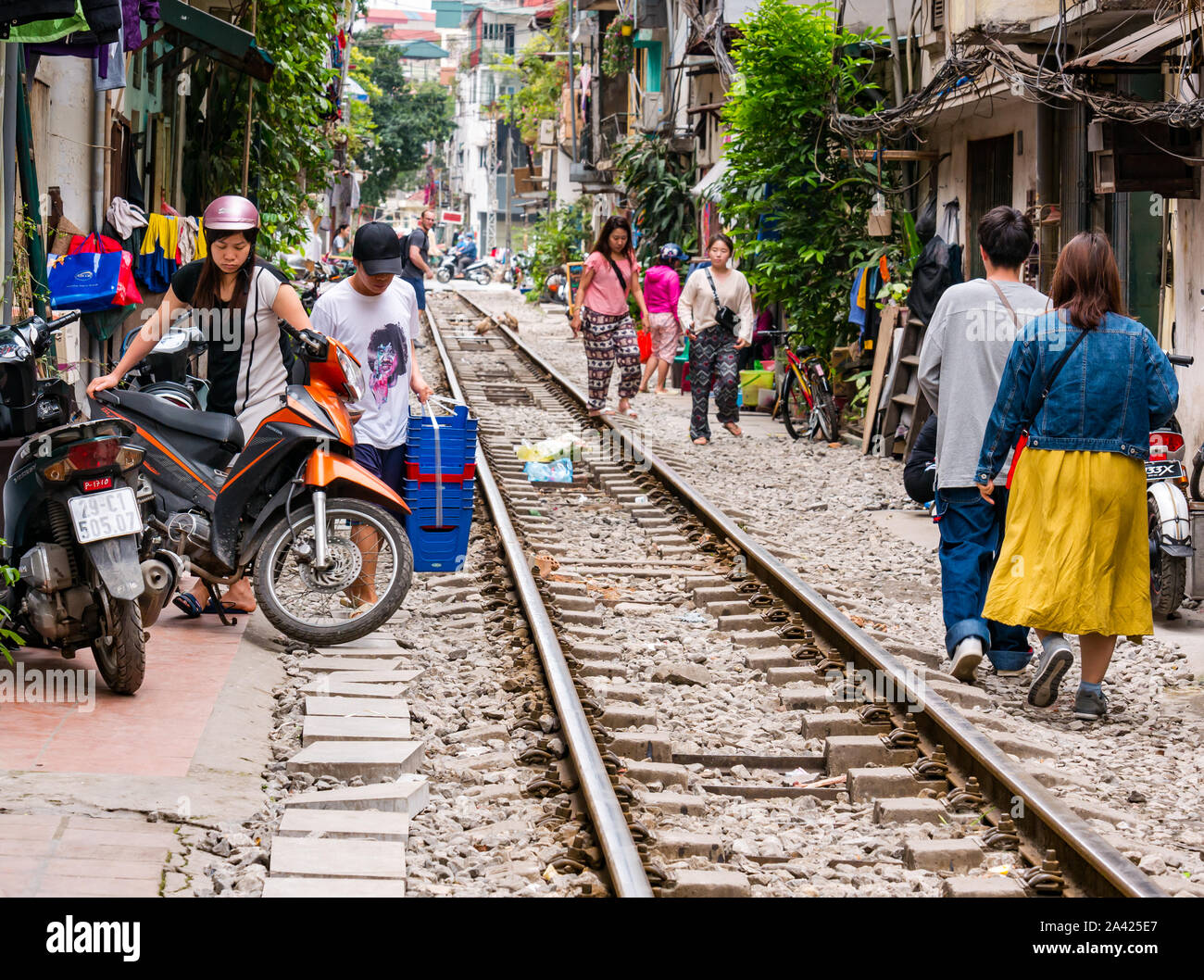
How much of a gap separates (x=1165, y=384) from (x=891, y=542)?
175 inches

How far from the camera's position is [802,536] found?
35.8 ft

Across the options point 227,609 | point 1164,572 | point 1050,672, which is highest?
point 1164,572

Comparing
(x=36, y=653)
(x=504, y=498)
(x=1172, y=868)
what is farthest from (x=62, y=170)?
(x=1172, y=868)

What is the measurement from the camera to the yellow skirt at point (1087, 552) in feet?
20.5

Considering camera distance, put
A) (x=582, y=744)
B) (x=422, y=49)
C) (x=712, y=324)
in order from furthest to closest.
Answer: (x=422, y=49), (x=712, y=324), (x=582, y=744)

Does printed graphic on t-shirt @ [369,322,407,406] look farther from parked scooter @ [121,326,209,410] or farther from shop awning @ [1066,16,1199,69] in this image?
shop awning @ [1066,16,1199,69]

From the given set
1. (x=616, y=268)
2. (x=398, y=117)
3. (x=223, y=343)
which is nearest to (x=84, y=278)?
(x=223, y=343)

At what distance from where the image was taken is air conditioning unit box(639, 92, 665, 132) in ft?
112

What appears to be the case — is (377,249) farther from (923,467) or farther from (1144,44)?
(1144,44)

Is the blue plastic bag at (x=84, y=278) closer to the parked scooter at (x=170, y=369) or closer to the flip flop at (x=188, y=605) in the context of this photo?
the parked scooter at (x=170, y=369)

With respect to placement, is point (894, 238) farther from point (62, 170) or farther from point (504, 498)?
point (62, 170)

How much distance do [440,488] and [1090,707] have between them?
324 cm

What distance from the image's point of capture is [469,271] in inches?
2776

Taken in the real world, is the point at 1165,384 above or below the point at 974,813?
above
